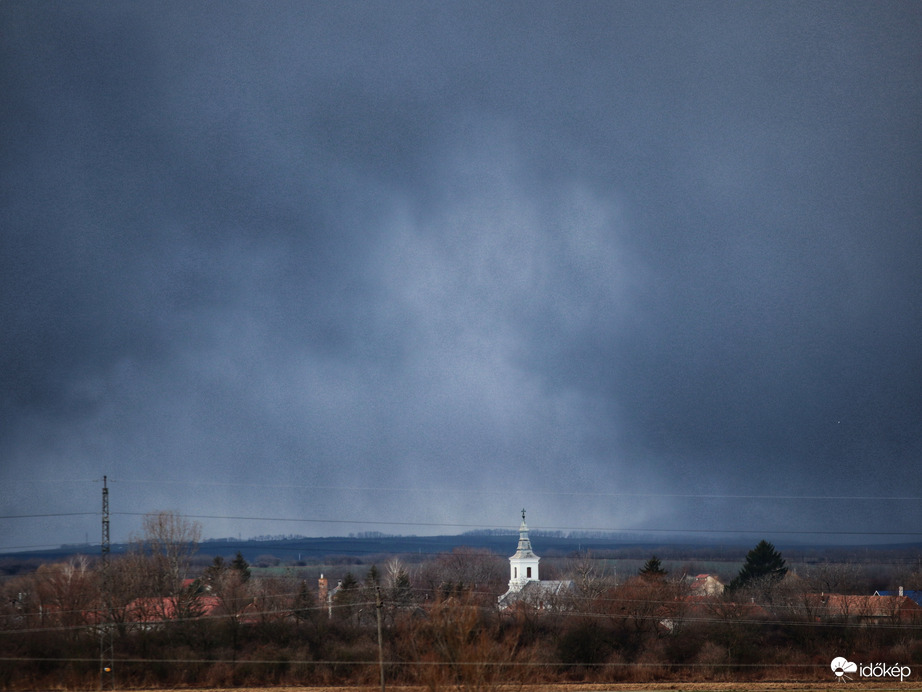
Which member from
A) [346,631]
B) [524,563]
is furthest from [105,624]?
[524,563]

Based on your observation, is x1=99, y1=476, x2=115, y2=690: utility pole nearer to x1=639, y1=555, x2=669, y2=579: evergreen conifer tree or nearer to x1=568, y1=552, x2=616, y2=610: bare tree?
x1=568, y1=552, x2=616, y2=610: bare tree

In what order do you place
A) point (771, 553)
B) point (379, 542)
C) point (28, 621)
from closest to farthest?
1. point (28, 621)
2. point (771, 553)
3. point (379, 542)

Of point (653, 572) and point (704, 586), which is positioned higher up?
point (653, 572)

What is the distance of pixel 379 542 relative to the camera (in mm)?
141125

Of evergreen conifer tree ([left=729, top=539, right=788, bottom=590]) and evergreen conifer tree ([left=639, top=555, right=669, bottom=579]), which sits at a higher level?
evergreen conifer tree ([left=639, top=555, right=669, bottom=579])

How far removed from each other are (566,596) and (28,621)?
4074 centimetres

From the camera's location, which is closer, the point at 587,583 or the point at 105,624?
the point at 105,624

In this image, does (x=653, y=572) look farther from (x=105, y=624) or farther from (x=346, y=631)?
(x=105, y=624)

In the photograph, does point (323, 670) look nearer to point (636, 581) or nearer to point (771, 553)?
point (636, 581)

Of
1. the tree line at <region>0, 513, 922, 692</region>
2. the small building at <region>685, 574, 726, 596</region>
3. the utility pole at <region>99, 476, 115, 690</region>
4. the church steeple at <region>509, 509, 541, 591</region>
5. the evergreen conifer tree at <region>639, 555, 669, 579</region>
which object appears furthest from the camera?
the church steeple at <region>509, 509, 541, 591</region>

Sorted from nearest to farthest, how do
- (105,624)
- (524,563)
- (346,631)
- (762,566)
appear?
1. (105,624)
2. (346,631)
3. (762,566)
4. (524,563)

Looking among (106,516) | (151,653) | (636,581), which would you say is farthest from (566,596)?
(106,516)

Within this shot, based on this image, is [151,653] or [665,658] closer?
[151,653]

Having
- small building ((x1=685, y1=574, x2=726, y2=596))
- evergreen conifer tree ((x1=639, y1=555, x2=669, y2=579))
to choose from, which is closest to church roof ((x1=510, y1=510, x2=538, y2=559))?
small building ((x1=685, y1=574, x2=726, y2=596))
